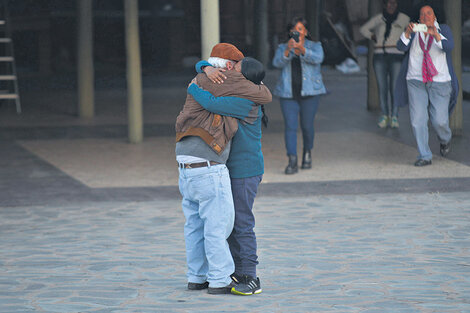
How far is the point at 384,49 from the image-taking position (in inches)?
551

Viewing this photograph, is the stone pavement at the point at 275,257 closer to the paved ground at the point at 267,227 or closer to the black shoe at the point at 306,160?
the paved ground at the point at 267,227

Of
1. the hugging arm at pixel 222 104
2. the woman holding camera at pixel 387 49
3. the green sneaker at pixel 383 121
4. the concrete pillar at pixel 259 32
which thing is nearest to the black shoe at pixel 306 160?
the woman holding camera at pixel 387 49

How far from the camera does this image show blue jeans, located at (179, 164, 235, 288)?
551 centimetres

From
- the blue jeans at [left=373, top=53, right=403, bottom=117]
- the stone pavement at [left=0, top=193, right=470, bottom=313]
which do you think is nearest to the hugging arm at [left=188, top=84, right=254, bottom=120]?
the stone pavement at [left=0, top=193, right=470, bottom=313]

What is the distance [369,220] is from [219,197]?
265 centimetres

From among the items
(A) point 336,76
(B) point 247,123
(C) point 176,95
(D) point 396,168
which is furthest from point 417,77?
(A) point 336,76

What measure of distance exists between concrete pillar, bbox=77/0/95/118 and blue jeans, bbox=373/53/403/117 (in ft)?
15.5

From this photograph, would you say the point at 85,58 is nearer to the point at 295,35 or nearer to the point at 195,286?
the point at 295,35

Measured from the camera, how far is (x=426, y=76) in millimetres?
10312

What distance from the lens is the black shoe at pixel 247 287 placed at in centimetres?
563

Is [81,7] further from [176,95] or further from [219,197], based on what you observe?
[219,197]

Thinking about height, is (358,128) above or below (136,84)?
below

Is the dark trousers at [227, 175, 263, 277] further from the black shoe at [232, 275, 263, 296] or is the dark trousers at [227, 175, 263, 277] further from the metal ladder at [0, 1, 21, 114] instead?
the metal ladder at [0, 1, 21, 114]

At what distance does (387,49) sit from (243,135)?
28.8 feet
